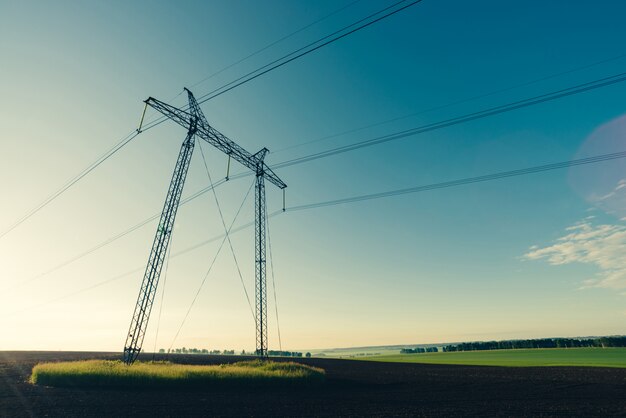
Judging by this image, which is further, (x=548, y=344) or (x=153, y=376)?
(x=548, y=344)

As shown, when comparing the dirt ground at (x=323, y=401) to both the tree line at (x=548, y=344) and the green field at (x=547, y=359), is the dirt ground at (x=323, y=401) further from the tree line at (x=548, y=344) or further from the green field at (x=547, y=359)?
the tree line at (x=548, y=344)

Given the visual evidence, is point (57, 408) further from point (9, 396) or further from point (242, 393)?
point (242, 393)

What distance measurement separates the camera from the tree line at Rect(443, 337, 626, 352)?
12275 centimetres

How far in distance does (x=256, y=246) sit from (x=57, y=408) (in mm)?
26897

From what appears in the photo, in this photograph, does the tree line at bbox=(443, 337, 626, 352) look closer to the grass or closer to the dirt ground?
the dirt ground

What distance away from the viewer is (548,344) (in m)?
141

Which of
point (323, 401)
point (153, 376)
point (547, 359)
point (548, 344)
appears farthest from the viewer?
point (548, 344)

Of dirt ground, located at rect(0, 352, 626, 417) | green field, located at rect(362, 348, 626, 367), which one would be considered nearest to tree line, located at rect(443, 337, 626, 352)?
green field, located at rect(362, 348, 626, 367)

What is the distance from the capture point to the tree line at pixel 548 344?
403 feet

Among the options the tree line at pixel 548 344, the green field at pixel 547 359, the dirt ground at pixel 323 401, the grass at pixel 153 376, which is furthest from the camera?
the tree line at pixel 548 344

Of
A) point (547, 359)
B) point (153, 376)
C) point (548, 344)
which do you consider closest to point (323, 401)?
point (153, 376)

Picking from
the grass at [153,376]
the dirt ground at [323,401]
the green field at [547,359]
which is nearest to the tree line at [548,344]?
the green field at [547,359]

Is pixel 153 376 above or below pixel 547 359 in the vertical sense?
above

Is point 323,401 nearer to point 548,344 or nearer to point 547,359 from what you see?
point 547,359
